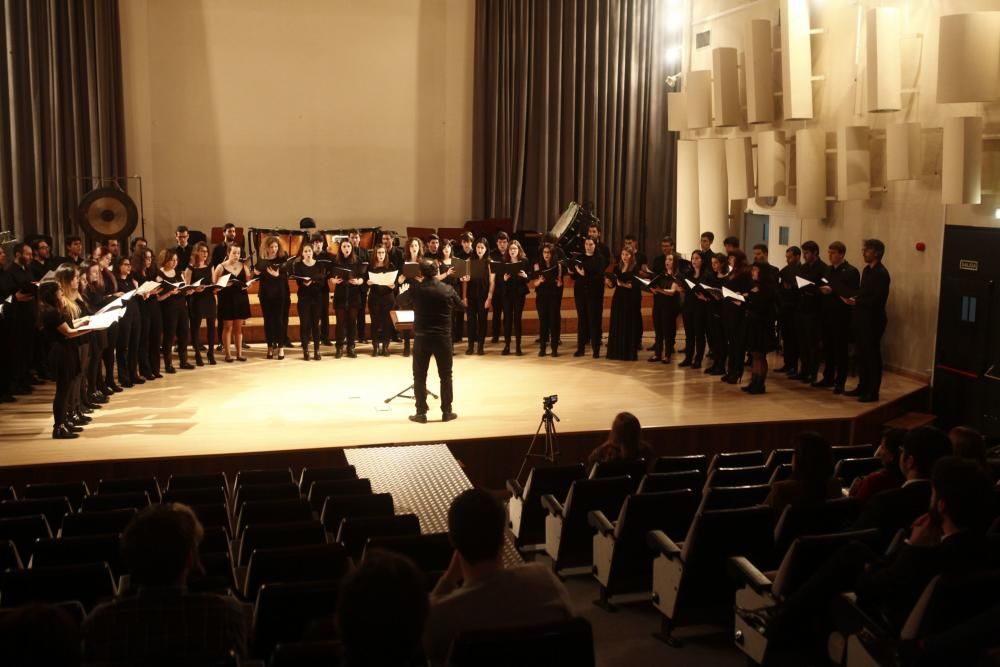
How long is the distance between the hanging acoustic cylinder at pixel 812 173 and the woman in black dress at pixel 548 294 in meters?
2.79

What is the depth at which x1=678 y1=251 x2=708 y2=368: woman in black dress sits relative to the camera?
11008 mm

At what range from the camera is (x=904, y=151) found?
31.9ft

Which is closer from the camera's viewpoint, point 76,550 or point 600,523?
point 76,550

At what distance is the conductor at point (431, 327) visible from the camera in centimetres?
853

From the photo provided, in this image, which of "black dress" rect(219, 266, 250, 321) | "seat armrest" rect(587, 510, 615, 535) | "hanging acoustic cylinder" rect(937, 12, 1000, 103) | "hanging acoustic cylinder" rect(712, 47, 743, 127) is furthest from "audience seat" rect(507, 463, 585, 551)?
"hanging acoustic cylinder" rect(712, 47, 743, 127)

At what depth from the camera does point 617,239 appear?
1666 cm

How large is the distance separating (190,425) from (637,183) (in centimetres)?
999

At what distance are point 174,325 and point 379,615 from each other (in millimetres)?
8878

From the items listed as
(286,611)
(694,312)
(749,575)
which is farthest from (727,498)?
(694,312)

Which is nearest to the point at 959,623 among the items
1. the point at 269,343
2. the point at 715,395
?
the point at 715,395

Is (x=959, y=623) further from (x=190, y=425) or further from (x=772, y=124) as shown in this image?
Answer: (x=772, y=124)

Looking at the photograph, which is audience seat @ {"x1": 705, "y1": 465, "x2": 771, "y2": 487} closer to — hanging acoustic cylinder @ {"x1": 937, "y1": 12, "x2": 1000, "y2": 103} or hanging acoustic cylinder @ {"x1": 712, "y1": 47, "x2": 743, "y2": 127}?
hanging acoustic cylinder @ {"x1": 937, "y1": 12, "x2": 1000, "y2": 103}

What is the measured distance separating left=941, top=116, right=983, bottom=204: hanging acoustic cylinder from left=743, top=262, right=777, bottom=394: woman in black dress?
1.84 meters

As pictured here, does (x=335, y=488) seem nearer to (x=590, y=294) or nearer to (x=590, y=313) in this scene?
(x=590, y=294)
